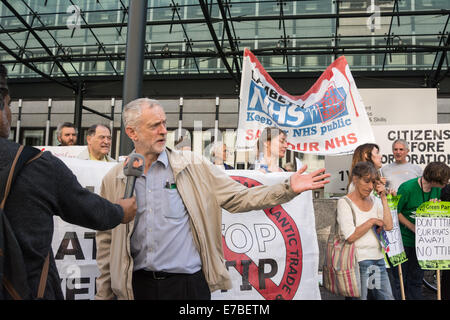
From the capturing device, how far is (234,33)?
1364cm

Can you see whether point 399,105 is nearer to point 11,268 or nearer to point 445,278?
point 445,278

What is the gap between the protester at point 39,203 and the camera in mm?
1623

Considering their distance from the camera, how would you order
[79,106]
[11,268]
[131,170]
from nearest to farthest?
[11,268]
[131,170]
[79,106]

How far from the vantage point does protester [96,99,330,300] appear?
235 centimetres

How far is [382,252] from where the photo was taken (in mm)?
4066

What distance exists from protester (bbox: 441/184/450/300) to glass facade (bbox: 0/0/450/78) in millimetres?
9024

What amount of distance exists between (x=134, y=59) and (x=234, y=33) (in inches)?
383

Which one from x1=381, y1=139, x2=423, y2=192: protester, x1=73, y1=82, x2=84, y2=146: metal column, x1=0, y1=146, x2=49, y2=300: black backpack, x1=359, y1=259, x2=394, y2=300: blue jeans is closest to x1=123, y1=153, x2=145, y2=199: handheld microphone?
x1=0, y1=146, x2=49, y2=300: black backpack

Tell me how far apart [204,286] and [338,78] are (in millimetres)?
3911

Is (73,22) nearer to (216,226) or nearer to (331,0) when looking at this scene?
(331,0)

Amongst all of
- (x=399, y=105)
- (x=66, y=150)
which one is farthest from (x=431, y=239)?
(x=399, y=105)

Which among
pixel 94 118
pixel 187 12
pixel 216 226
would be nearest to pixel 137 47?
pixel 216 226

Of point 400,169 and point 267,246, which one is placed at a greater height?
point 400,169

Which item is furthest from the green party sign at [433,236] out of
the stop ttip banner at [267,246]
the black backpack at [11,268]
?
the black backpack at [11,268]
